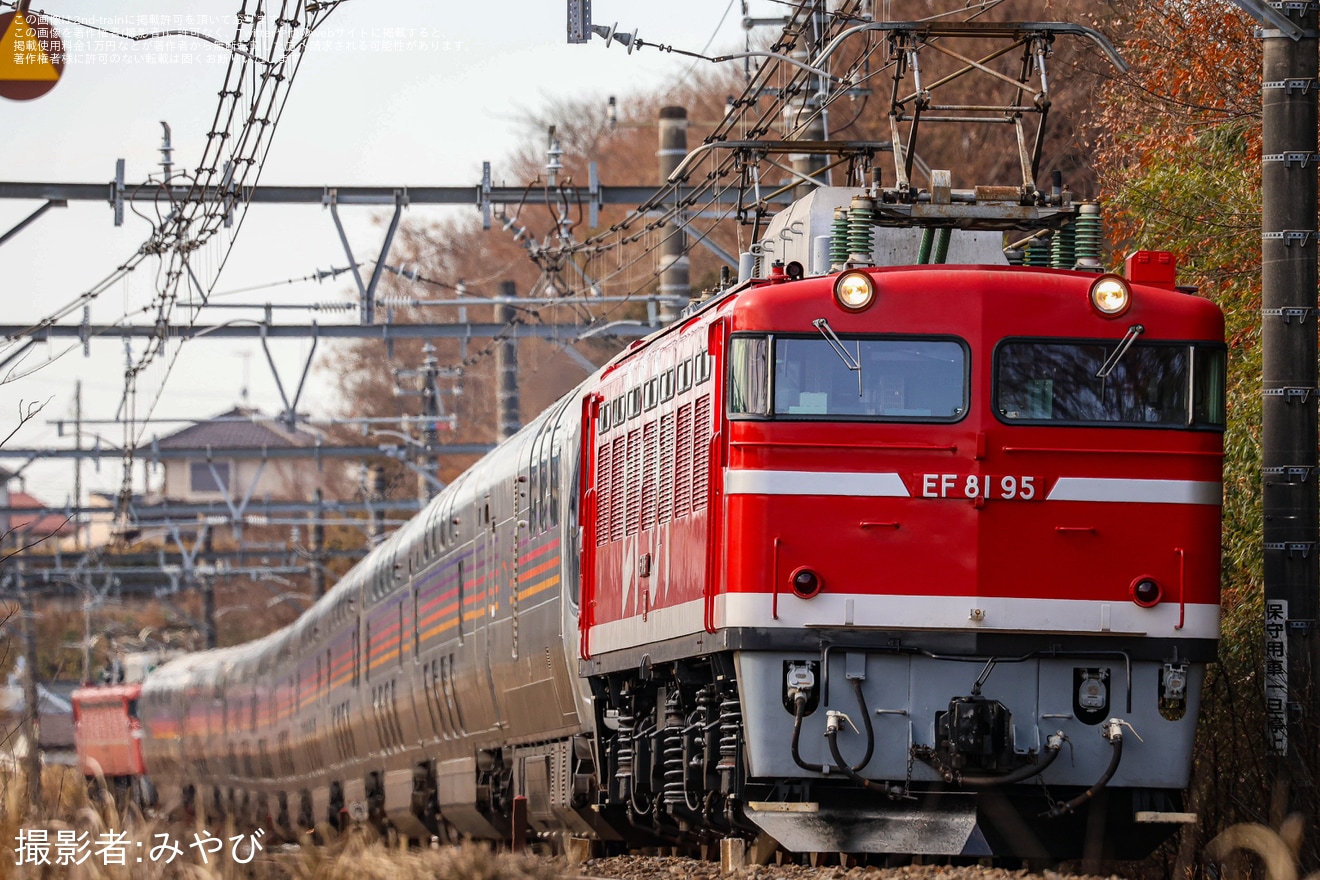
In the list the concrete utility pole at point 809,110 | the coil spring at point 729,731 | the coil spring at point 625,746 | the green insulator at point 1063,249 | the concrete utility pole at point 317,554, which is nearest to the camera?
the coil spring at point 729,731

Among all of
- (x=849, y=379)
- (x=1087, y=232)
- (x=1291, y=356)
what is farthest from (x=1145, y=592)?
(x=1087, y=232)

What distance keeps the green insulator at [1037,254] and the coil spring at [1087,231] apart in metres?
0.55

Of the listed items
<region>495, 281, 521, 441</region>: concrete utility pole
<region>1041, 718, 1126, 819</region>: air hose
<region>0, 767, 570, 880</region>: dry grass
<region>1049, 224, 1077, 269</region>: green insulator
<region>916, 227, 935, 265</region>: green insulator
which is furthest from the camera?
<region>495, 281, 521, 441</region>: concrete utility pole

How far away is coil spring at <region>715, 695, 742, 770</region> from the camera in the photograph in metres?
Answer: 10.7

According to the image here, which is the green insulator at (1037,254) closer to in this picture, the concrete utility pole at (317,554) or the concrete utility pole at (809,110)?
the concrete utility pole at (809,110)

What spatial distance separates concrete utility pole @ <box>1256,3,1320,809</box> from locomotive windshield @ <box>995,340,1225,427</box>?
131cm

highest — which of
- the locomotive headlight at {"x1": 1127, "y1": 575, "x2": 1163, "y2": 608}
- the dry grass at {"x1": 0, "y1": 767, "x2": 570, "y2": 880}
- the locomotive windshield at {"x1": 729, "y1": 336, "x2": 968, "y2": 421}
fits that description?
the locomotive windshield at {"x1": 729, "y1": 336, "x2": 968, "y2": 421}

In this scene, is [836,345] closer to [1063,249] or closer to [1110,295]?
[1110,295]

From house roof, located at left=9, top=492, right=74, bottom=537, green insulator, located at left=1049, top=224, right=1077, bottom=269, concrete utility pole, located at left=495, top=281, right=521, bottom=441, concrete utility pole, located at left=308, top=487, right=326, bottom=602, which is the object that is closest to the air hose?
green insulator, located at left=1049, top=224, right=1077, bottom=269

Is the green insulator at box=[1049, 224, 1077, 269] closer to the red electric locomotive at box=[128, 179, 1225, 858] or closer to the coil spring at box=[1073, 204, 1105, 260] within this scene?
the coil spring at box=[1073, 204, 1105, 260]

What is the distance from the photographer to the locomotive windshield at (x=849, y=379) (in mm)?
10359

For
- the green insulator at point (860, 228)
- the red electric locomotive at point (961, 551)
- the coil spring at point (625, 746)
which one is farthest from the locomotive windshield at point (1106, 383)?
the coil spring at point (625, 746)

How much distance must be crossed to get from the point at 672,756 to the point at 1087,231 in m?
3.88

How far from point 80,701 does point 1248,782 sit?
46.4 meters
